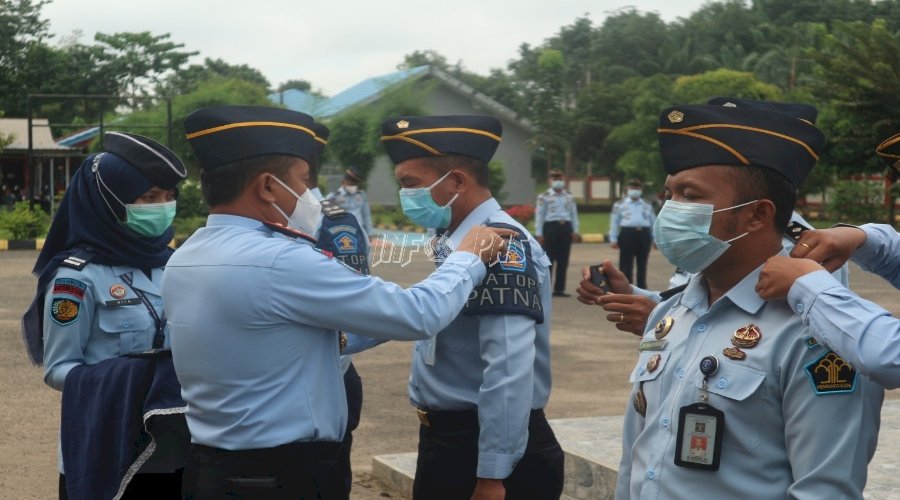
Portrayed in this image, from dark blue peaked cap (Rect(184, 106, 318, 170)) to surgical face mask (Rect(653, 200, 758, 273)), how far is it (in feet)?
3.46

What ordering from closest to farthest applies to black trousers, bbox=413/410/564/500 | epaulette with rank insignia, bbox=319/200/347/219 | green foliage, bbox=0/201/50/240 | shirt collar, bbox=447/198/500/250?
black trousers, bbox=413/410/564/500 < shirt collar, bbox=447/198/500/250 < epaulette with rank insignia, bbox=319/200/347/219 < green foliage, bbox=0/201/50/240

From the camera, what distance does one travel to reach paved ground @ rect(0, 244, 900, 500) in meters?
6.95

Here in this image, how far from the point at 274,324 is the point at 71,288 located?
1226 millimetres

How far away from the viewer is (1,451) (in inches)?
289

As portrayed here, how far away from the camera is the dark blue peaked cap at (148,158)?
4.05 meters

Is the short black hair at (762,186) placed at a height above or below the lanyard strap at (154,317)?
above

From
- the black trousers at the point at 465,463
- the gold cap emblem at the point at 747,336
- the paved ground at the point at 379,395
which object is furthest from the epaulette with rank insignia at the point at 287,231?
the paved ground at the point at 379,395

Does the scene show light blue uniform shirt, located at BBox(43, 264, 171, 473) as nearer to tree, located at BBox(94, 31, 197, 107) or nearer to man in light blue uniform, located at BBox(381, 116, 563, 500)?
man in light blue uniform, located at BBox(381, 116, 563, 500)

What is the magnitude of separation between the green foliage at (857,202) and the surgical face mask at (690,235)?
3216cm

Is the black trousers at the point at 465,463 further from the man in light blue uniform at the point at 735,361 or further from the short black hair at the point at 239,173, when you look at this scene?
the short black hair at the point at 239,173

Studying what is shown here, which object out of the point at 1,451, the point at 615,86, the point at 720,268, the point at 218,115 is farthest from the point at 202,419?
the point at 615,86

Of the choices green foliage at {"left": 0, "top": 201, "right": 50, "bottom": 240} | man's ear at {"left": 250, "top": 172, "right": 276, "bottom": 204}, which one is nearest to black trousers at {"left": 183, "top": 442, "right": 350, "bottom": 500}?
man's ear at {"left": 250, "top": 172, "right": 276, "bottom": 204}

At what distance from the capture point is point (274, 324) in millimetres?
3025

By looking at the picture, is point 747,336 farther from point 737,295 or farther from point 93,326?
point 93,326
